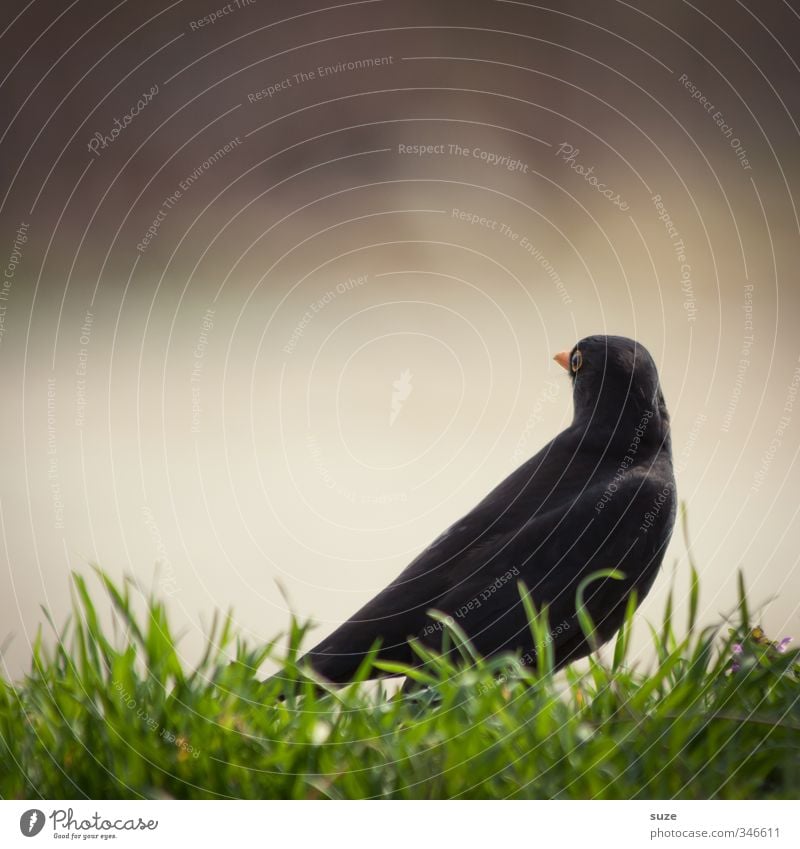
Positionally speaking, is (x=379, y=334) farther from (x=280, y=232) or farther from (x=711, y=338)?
(x=711, y=338)

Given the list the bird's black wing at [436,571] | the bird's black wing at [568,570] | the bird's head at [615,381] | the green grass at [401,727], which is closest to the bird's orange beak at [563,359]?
the bird's head at [615,381]

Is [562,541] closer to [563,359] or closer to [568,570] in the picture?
[568,570]

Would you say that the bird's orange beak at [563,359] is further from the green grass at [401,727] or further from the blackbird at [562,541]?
the green grass at [401,727]

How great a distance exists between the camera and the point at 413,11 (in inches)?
50.1

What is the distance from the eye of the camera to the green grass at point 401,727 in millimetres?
831

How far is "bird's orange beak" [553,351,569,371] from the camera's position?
4.71 feet

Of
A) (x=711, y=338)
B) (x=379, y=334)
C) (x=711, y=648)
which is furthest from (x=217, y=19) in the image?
(x=711, y=648)

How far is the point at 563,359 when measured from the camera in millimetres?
1447

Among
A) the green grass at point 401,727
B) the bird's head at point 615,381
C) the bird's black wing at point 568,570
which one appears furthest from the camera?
the bird's head at point 615,381

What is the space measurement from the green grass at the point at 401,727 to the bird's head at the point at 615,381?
1.36 ft

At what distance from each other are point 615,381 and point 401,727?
766 mm

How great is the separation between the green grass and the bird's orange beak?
515 millimetres

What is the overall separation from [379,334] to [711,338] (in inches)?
21.3

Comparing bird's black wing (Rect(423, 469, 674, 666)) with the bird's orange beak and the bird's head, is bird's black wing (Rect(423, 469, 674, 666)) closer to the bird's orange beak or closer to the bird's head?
the bird's head
